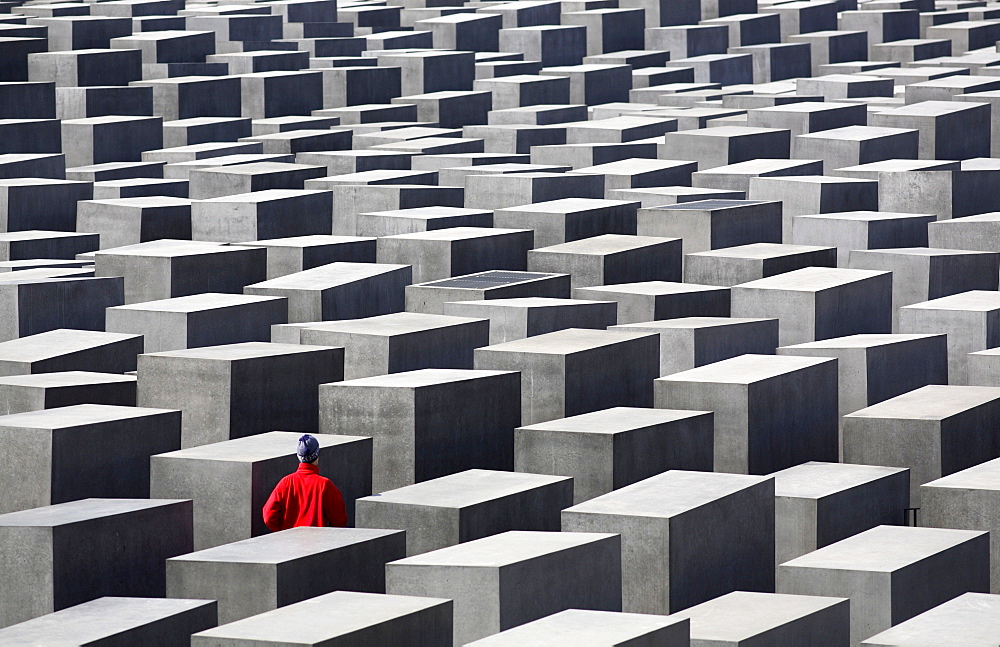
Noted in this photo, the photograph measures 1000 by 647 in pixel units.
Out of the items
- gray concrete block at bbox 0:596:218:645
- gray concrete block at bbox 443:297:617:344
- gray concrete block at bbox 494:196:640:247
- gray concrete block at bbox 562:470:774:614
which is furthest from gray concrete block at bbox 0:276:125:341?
gray concrete block at bbox 562:470:774:614

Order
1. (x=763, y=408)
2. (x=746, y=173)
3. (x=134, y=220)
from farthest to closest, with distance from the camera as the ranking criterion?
(x=746, y=173)
(x=134, y=220)
(x=763, y=408)

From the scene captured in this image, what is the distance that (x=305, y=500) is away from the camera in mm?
8727

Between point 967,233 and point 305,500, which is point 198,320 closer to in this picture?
point 305,500

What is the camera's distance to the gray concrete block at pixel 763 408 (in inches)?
420

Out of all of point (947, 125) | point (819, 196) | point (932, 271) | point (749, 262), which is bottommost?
point (932, 271)

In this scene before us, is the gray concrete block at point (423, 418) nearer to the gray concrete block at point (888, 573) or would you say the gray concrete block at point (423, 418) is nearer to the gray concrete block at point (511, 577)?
the gray concrete block at point (511, 577)

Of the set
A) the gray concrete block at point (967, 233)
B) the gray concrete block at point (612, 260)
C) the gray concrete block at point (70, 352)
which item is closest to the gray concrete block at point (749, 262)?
the gray concrete block at point (612, 260)

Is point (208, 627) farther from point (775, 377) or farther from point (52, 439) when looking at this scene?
point (775, 377)

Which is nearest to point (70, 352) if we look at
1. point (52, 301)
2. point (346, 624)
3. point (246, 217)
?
point (52, 301)

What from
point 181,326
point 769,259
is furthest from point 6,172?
point 769,259

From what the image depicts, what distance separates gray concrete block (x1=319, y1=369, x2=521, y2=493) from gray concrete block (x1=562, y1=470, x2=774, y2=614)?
5.39 feet

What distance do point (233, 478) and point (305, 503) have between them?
74cm

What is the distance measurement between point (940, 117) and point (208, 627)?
571 inches

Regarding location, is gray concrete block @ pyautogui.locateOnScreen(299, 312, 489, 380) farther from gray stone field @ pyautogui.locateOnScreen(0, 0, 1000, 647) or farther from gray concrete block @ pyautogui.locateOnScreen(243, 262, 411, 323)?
gray concrete block @ pyautogui.locateOnScreen(243, 262, 411, 323)
